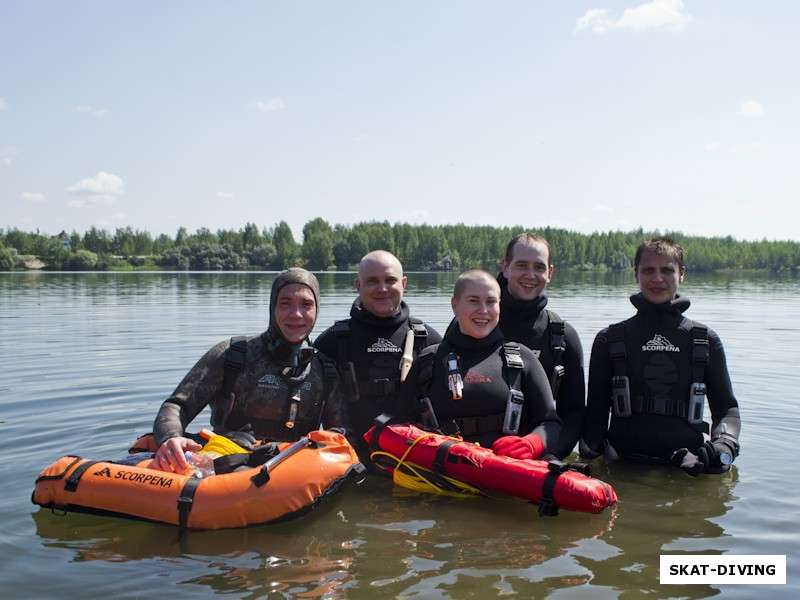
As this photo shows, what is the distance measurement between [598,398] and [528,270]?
48.5 inches

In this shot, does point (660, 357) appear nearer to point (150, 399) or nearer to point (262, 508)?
point (262, 508)

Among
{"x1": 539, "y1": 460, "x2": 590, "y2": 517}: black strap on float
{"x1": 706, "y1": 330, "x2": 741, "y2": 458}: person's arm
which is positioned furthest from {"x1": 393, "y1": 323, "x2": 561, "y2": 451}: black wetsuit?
{"x1": 706, "y1": 330, "x2": 741, "y2": 458}: person's arm

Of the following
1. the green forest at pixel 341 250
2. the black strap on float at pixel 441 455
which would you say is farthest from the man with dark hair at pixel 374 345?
the green forest at pixel 341 250

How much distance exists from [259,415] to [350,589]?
1975mm

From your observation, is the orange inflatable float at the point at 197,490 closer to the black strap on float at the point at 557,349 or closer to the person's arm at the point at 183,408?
the person's arm at the point at 183,408

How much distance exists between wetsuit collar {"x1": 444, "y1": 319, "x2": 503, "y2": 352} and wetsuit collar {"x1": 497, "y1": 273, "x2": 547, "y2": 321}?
0.45 meters

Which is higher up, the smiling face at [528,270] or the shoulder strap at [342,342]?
the smiling face at [528,270]

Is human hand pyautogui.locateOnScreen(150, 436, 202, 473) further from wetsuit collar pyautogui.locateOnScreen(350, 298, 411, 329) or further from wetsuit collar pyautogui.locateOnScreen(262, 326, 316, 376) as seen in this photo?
wetsuit collar pyautogui.locateOnScreen(350, 298, 411, 329)

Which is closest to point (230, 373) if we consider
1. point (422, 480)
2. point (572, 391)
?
point (422, 480)

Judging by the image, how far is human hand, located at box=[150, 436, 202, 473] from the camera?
471 cm

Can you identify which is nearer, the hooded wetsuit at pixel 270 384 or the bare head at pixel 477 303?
the bare head at pixel 477 303

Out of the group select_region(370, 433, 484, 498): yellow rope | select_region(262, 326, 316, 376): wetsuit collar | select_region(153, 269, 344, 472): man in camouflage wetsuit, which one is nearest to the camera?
select_region(370, 433, 484, 498): yellow rope

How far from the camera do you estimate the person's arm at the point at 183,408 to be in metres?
4.76

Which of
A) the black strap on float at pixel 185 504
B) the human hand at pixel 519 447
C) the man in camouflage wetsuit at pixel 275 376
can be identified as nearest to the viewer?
the black strap on float at pixel 185 504
